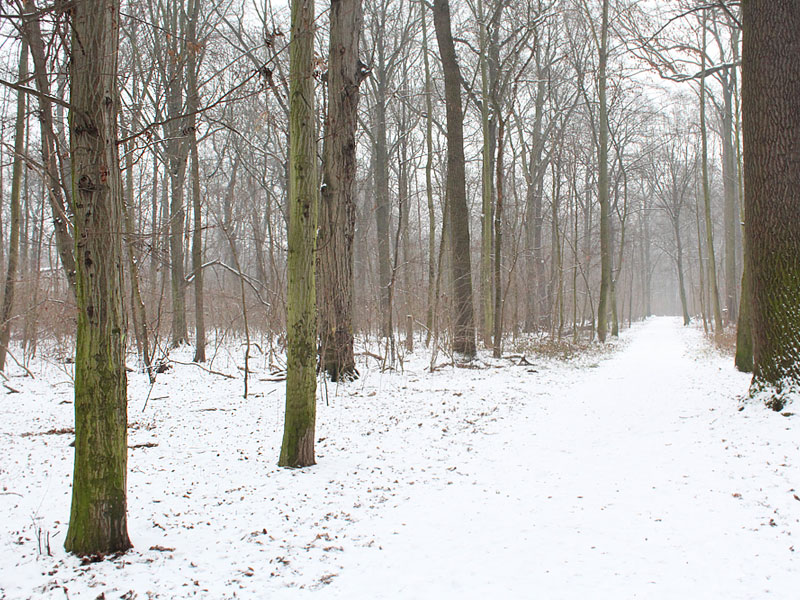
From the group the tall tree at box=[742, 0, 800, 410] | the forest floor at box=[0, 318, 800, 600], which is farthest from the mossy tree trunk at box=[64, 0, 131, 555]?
the tall tree at box=[742, 0, 800, 410]

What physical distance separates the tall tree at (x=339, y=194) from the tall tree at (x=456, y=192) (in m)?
3.70

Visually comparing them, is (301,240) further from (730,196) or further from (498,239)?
(730,196)

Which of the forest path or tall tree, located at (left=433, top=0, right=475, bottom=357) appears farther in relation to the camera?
tall tree, located at (left=433, top=0, right=475, bottom=357)

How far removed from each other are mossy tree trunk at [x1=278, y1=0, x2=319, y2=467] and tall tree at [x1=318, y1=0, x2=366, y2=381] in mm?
3324

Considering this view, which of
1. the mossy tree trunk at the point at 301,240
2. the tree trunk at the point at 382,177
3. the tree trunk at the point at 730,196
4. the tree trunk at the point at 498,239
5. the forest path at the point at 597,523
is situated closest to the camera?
the forest path at the point at 597,523

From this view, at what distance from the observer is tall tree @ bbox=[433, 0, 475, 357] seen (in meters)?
11.6

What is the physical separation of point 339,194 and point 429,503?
5556 mm

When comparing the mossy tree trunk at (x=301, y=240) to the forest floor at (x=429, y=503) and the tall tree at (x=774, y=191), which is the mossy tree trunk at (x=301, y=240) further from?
the tall tree at (x=774, y=191)

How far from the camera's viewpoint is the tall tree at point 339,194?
8039 mm

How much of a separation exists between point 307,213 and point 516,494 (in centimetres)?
→ 299

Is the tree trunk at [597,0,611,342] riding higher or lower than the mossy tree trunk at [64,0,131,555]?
higher

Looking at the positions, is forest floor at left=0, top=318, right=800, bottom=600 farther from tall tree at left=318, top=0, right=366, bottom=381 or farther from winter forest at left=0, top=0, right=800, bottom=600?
tall tree at left=318, top=0, right=366, bottom=381

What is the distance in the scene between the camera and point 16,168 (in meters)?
9.70

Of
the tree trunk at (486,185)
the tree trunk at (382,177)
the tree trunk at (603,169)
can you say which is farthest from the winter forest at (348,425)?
the tree trunk at (603,169)
